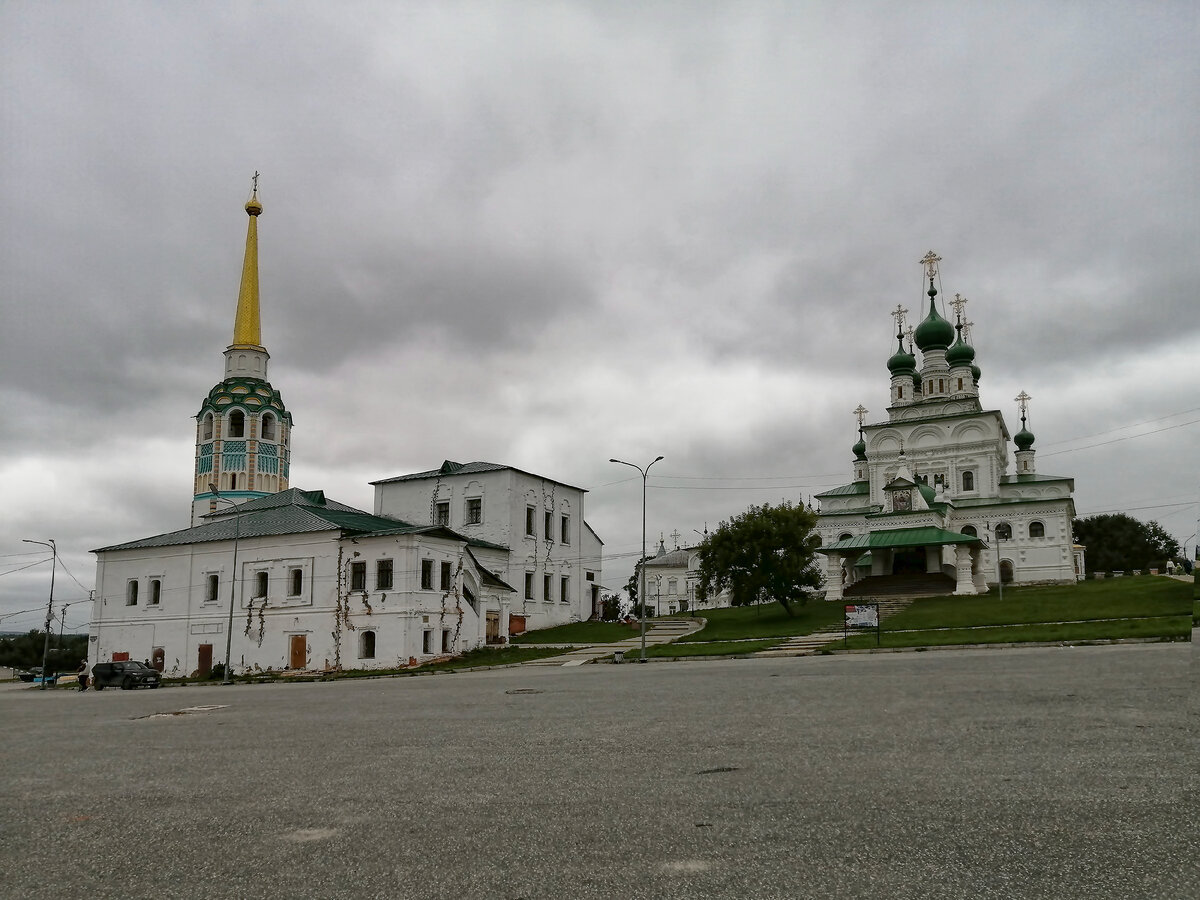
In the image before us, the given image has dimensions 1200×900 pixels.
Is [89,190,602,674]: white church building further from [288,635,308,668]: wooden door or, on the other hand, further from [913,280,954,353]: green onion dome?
[913,280,954,353]: green onion dome

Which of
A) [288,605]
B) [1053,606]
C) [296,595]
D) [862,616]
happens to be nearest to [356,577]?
[296,595]

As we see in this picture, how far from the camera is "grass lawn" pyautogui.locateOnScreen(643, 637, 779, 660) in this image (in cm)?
3506

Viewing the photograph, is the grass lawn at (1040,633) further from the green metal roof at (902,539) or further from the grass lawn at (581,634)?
the green metal roof at (902,539)

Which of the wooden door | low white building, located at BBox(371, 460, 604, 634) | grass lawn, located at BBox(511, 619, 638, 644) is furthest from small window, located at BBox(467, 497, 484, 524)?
the wooden door

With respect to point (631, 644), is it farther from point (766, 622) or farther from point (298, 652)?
point (298, 652)

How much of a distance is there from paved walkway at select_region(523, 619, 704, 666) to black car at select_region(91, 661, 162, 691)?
18.2 m

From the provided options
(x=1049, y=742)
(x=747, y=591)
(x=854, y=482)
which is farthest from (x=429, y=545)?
(x=854, y=482)

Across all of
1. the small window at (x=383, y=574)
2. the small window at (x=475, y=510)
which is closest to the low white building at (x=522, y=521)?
the small window at (x=475, y=510)

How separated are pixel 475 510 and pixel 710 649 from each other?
29.9 metres

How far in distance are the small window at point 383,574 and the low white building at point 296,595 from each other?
0.07m

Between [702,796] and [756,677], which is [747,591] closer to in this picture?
[756,677]

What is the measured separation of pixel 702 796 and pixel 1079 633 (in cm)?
2547

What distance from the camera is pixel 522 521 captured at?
62750 mm

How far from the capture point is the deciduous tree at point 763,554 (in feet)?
165
